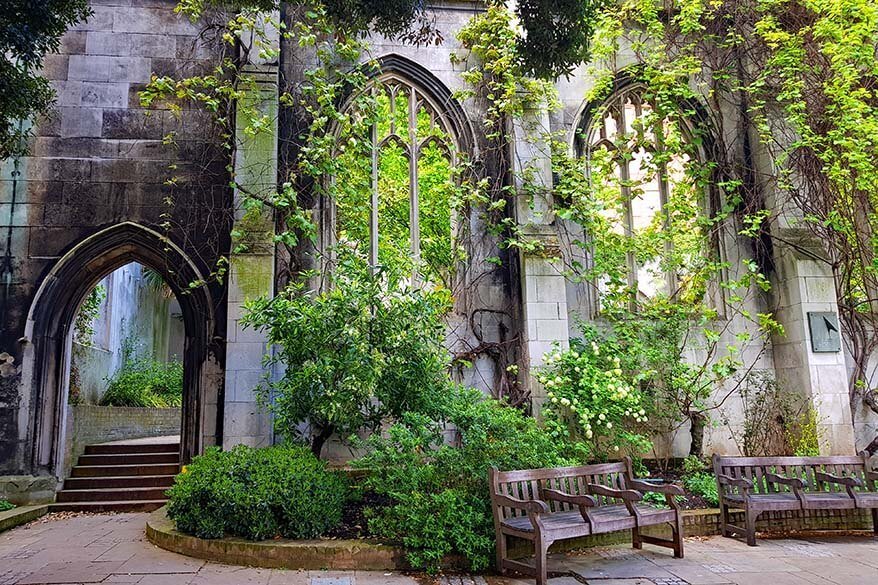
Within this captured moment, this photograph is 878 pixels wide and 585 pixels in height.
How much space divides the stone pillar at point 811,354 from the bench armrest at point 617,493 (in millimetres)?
4689

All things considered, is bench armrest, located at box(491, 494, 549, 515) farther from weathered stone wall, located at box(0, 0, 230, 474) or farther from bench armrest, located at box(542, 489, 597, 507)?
weathered stone wall, located at box(0, 0, 230, 474)

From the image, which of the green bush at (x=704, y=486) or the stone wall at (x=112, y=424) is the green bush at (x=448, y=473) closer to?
the green bush at (x=704, y=486)

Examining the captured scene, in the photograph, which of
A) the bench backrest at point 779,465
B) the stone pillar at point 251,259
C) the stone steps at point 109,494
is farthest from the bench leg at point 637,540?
the stone steps at point 109,494

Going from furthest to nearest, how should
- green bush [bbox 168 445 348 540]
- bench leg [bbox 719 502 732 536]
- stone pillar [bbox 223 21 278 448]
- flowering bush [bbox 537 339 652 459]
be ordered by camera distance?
flowering bush [bbox 537 339 652 459], stone pillar [bbox 223 21 278 448], bench leg [bbox 719 502 732 536], green bush [bbox 168 445 348 540]

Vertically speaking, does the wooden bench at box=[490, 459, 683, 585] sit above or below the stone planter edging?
above

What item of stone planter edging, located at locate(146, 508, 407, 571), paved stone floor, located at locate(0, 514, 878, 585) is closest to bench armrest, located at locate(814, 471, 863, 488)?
paved stone floor, located at locate(0, 514, 878, 585)

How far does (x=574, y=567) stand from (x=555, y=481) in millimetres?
765

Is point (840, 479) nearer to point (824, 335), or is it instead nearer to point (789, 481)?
point (789, 481)

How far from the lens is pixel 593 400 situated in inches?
317

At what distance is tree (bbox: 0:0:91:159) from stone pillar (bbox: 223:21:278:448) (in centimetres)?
225

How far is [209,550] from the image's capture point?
5789mm

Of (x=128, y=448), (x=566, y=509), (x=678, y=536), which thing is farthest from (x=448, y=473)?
(x=128, y=448)

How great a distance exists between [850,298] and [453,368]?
243 inches

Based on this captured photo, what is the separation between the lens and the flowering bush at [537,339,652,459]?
26.2 ft
